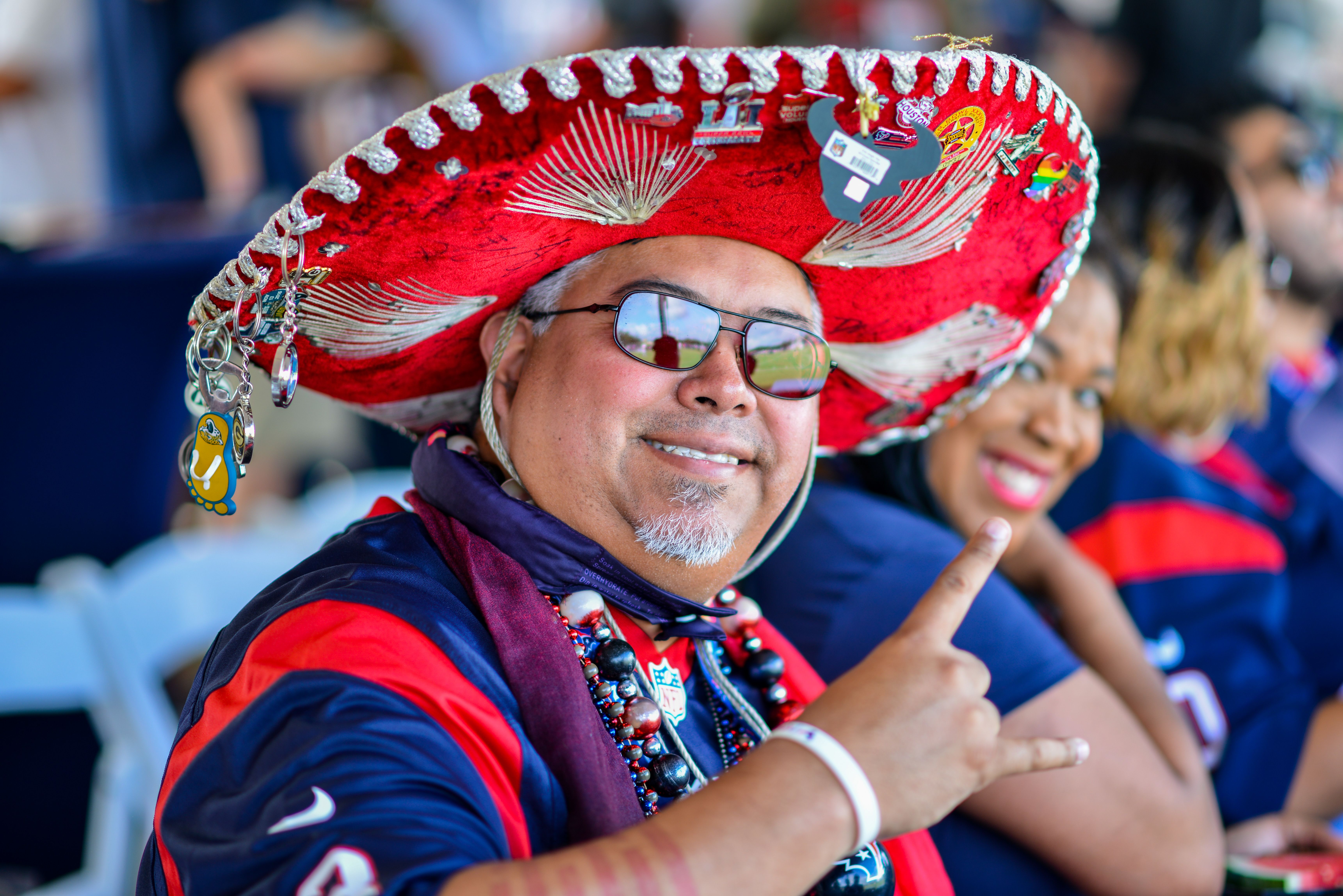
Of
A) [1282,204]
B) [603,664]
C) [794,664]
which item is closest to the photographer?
[603,664]

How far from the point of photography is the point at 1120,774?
191 cm

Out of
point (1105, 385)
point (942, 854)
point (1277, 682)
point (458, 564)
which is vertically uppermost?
point (458, 564)

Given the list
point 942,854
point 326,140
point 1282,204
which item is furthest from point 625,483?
point 326,140

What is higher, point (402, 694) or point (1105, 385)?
point (402, 694)

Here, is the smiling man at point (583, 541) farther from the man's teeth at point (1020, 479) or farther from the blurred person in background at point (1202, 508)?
the blurred person in background at point (1202, 508)

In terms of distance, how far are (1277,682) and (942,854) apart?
1.27 meters

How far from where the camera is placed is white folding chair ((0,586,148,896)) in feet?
8.39

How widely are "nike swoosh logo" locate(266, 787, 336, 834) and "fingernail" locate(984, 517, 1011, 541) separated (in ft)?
2.59

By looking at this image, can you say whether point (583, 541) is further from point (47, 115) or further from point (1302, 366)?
point (47, 115)

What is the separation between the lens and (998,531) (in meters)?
1.33

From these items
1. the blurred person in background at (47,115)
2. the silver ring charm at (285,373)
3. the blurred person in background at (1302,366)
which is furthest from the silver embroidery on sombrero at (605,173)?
the blurred person in background at (47,115)

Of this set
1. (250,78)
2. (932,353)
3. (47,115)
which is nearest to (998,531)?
(932,353)

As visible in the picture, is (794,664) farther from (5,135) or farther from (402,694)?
(5,135)

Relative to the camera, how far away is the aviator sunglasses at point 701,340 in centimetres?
157
